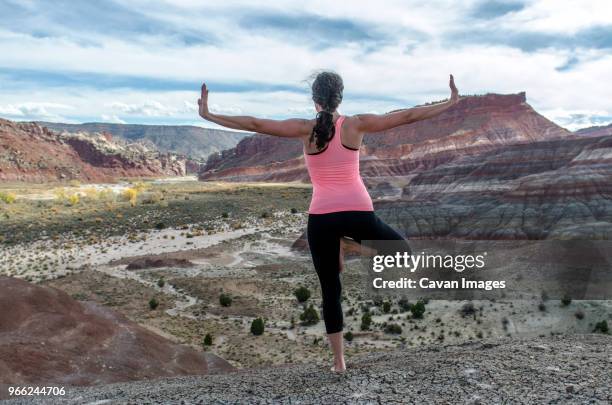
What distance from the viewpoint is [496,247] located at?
3158 cm

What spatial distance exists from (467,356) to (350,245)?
205 cm

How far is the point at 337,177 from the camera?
152 inches

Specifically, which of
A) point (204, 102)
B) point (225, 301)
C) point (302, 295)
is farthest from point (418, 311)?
point (204, 102)

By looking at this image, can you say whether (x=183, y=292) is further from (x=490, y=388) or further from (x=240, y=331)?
(x=490, y=388)

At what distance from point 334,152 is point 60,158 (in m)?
139

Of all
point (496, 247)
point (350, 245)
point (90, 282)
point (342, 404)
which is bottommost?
point (90, 282)

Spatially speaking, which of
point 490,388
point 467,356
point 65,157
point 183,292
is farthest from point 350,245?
point 65,157

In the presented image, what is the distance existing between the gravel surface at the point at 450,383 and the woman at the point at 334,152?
129 centimetres

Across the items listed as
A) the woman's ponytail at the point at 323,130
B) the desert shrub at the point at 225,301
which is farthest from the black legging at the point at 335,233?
the desert shrub at the point at 225,301

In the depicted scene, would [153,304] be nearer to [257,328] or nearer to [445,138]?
[257,328]

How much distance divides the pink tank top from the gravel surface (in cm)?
158

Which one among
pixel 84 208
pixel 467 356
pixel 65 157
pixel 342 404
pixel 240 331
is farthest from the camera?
pixel 65 157

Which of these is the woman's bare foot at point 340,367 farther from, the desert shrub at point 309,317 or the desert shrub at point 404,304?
the desert shrub at point 404,304

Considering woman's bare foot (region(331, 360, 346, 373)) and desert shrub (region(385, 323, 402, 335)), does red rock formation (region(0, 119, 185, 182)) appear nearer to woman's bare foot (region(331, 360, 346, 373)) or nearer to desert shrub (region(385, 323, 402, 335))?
desert shrub (region(385, 323, 402, 335))
